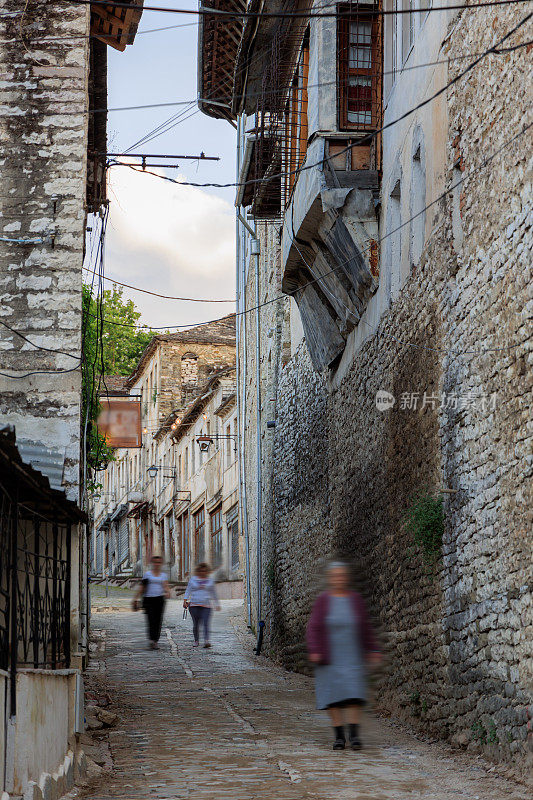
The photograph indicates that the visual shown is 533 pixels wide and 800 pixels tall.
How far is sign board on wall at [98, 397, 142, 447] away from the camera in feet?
65.6

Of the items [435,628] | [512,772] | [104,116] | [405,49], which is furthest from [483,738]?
[104,116]

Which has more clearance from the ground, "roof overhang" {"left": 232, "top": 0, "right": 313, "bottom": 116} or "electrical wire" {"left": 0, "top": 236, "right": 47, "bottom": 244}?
"roof overhang" {"left": 232, "top": 0, "right": 313, "bottom": 116}

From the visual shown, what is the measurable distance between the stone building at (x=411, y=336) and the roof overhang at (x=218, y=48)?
120 inches

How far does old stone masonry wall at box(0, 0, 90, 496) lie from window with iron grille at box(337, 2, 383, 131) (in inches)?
126

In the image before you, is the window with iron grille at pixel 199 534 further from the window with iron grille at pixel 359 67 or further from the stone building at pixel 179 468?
the window with iron grille at pixel 359 67

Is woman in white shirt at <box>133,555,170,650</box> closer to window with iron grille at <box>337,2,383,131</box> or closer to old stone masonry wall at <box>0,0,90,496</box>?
old stone masonry wall at <box>0,0,90,496</box>

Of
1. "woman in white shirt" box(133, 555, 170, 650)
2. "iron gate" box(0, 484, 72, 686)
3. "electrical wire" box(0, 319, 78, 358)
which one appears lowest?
"woman in white shirt" box(133, 555, 170, 650)

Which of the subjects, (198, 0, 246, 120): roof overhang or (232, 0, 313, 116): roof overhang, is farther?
(198, 0, 246, 120): roof overhang

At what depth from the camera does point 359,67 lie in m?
13.0

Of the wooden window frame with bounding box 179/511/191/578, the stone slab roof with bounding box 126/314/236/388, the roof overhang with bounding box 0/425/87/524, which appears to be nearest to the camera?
the roof overhang with bounding box 0/425/87/524

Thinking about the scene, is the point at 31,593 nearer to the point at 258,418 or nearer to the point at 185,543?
the point at 258,418

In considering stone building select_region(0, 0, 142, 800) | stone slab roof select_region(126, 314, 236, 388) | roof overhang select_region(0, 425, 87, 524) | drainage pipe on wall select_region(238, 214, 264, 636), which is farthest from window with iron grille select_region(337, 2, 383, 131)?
stone slab roof select_region(126, 314, 236, 388)

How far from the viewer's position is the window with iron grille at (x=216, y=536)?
33.5 metres

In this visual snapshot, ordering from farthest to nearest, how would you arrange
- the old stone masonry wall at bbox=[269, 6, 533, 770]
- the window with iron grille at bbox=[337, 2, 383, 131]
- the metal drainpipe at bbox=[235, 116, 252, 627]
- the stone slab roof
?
the stone slab roof < the metal drainpipe at bbox=[235, 116, 252, 627] < the window with iron grille at bbox=[337, 2, 383, 131] < the old stone masonry wall at bbox=[269, 6, 533, 770]
